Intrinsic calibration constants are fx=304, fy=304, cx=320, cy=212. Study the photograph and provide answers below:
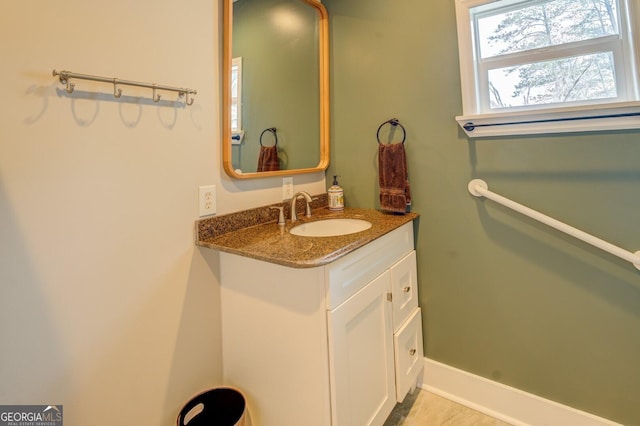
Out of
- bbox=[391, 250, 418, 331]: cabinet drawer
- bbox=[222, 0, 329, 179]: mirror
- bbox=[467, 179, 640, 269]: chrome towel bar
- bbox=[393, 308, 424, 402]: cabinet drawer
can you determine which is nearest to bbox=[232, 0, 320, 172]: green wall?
A: bbox=[222, 0, 329, 179]: mirror

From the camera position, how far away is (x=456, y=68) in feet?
4.66

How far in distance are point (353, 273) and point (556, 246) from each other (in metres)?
0.90

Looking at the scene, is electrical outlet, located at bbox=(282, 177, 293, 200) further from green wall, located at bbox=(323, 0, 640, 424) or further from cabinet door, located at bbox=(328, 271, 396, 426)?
cabinet door, located at bbox=(328, 271, 396, 426)

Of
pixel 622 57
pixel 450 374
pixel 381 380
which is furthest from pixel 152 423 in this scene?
pixel 622 57

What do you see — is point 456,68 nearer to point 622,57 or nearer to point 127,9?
point 622,57

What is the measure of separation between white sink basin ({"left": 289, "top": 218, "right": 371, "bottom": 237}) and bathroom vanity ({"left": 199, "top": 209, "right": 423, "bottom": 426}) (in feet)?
0.47

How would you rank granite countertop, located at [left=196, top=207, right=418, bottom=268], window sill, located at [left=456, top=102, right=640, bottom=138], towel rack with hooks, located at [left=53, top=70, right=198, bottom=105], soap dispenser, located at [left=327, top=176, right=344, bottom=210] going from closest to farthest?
1. towel rack with hooks, located at [left=53, top=70, right=198, bottom=105]
2. granite countertop, located at [left=196, top=207, right=418, bottom=268]
3. window sill, located at [left=456, top=102, right=640, bottom=138]
4. soap dispenser, located at [left=327, top=176, right=344, bottom=210]

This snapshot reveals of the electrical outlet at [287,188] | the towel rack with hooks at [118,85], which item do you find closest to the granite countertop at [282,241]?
the electrical outlet at [287,188]

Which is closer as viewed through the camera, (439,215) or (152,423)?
(152,423)

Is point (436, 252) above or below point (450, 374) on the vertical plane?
above

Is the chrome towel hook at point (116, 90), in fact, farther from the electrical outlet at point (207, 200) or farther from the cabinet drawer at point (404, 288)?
the cabinet drawer at point (404, 288)

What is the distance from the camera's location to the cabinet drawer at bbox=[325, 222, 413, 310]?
3.19ft

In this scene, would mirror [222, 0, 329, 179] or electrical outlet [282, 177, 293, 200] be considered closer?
mirror [222, 0, 329, 179]

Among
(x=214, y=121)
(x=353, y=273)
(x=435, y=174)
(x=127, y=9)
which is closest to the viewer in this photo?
(x=127, y=9)
